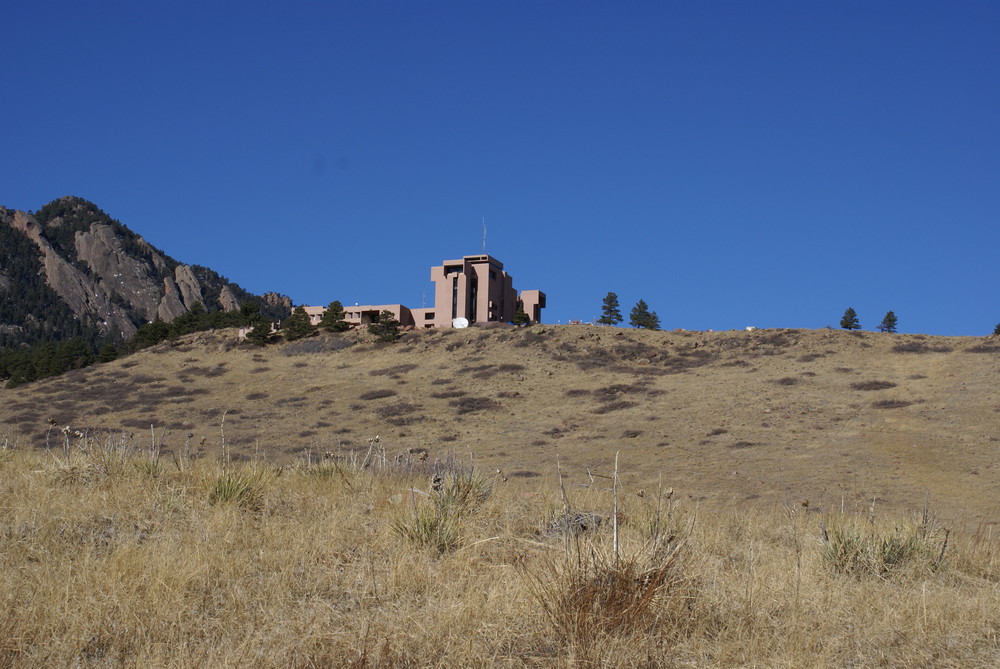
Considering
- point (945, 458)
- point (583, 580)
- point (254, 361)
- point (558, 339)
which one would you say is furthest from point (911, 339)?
point (583, 580)

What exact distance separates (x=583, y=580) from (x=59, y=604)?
2861 mm

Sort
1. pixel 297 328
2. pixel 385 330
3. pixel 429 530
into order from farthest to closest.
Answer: pixel 297 328 → pixel 385 330 → pixel 429 530

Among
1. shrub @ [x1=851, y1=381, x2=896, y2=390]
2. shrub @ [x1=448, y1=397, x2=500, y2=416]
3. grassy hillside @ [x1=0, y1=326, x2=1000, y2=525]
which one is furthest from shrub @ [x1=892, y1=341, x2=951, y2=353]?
shrub @ [x1=448, y1=397, x2=500, y2=416]

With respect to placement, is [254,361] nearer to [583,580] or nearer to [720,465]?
[720,465]

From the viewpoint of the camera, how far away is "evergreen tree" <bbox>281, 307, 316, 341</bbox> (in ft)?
225

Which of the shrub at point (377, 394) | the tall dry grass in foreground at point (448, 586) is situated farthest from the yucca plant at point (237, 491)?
the shrub at point (377, 394)

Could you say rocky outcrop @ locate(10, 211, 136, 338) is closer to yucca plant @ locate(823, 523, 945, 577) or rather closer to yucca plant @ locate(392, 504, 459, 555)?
yucca plant @ locate(392, 504, 459, 555)

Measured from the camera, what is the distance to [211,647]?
3959mm

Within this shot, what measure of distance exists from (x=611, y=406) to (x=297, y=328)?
3645 cm

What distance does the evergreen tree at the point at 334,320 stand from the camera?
7012 cm

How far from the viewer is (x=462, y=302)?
242ft

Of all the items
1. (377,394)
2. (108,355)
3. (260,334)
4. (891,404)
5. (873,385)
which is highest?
(260,334)

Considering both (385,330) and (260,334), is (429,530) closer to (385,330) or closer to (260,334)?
(385,330)

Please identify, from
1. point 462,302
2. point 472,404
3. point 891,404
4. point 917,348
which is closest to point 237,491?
point 891,404
